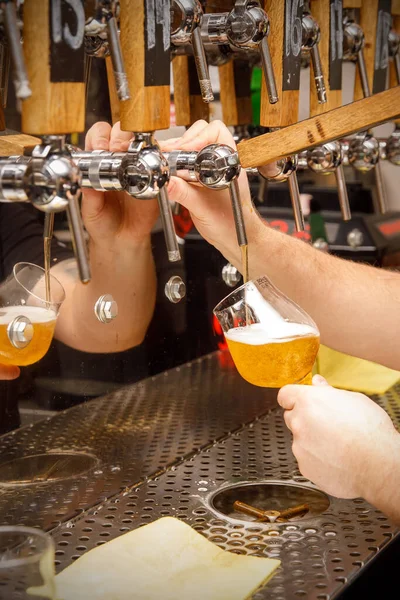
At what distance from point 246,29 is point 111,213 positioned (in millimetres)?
504

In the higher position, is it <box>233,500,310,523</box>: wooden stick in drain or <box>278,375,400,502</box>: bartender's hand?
<box>278,375,400,502</box>: bartender's hand

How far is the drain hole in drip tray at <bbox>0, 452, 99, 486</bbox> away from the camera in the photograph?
1501 millimetres

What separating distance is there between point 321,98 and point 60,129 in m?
0.77

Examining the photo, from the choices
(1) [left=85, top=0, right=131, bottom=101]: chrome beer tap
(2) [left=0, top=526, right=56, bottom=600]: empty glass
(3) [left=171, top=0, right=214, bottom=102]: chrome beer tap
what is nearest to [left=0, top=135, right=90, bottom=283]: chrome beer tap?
(1) [left=85, top=0, right=131, bottom=101]: chrome beer tap

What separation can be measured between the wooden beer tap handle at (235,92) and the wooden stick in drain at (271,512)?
940mm

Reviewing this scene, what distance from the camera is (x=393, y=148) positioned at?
202 cm

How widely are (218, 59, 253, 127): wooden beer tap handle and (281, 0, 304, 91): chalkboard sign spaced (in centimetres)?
43

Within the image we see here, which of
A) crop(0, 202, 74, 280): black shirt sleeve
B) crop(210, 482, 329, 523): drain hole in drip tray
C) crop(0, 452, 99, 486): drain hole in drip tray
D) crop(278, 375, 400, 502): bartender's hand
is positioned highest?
crop(0, 202, 74, 280): black shirt sleeve

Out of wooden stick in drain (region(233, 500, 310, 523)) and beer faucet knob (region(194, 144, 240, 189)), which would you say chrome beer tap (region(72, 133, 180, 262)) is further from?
wooden stick in drain (region(233, 500, 310, 523))

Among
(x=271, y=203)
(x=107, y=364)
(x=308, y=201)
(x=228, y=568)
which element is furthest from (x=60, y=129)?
(x=308, y=201)

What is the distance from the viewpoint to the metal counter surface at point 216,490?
3.90ft

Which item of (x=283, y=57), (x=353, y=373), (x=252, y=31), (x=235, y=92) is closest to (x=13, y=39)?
(x=252, y=31)

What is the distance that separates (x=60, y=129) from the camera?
1.00 m

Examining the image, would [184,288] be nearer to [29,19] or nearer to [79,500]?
[79,500]
